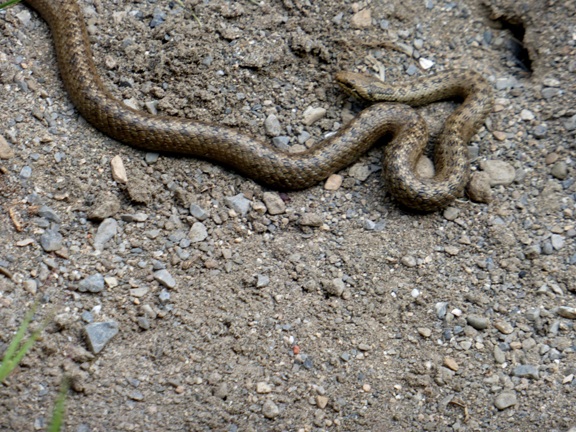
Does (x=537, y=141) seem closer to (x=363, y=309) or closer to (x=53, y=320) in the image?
(x=363, y=309)

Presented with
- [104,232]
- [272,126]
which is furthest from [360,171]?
[104,232]

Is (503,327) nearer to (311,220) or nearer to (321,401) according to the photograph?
(321,401)

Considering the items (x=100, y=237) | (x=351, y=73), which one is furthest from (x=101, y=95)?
(x=351, y=73)

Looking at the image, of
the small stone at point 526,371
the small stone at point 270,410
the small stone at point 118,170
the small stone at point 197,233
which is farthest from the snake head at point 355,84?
the small stone at point 270,410

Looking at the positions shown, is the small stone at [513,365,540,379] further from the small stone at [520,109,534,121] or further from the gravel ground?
the small stone at [520,109,534,121]

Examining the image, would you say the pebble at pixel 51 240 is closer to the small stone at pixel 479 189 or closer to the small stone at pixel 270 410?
the small stone at pixel 270 410

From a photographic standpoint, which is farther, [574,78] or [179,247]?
[574,78]

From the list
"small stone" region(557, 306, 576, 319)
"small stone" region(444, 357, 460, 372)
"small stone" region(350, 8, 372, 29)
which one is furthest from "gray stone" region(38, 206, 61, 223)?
"small stone" region(557, 306, 576, 319)
